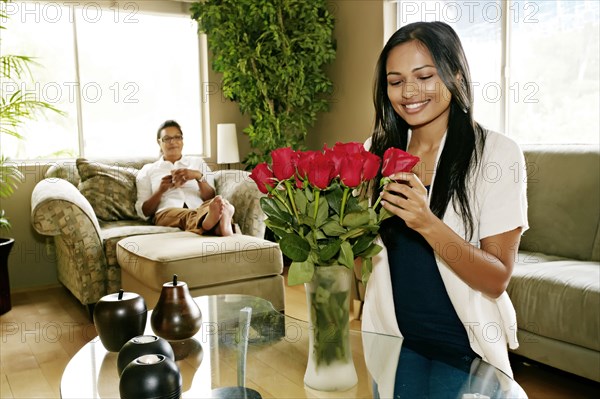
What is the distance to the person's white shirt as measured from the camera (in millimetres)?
3621

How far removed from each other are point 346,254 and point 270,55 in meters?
3.36

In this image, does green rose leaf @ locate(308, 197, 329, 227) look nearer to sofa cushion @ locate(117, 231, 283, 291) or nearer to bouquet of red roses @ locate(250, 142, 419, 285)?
bouquet of red roses @ locate(250, 142, 419, 285)

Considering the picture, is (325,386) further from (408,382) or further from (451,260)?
(451,260)

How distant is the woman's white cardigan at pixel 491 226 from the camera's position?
117 centimetres

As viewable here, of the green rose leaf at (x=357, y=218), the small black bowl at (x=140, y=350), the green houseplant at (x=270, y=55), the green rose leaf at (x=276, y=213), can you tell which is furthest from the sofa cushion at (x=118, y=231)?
the green rose leaf at (x=357, y=218)

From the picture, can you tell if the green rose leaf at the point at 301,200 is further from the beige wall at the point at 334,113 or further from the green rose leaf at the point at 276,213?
the beige wall at the point at 334,113

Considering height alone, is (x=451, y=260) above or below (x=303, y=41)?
below

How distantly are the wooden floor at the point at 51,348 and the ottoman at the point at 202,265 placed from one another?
14.4 inches

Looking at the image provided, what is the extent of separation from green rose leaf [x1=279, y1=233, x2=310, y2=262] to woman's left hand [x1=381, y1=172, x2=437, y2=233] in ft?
0.55

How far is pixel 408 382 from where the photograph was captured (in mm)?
1188

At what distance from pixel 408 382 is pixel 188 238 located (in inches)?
80.4

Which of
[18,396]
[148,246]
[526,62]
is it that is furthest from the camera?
[526,62]

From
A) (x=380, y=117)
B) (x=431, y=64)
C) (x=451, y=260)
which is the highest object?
(x=431, y=64)

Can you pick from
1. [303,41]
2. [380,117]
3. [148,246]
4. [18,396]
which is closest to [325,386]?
[380,117]
